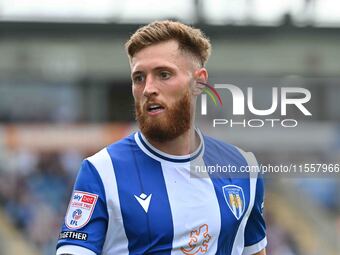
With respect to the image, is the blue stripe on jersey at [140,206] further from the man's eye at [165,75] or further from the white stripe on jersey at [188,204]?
the man's eye at [165,75]

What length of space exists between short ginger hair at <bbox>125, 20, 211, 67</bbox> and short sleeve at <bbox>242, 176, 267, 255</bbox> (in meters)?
0.55

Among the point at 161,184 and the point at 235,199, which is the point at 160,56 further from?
the point at 235,199

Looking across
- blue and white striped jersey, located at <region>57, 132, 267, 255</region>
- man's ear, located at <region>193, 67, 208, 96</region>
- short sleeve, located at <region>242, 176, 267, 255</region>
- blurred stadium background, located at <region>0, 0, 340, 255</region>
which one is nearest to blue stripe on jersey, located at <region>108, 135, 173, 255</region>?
blue and white striped jersey, located at <region>57, 132, 267, 255</region>

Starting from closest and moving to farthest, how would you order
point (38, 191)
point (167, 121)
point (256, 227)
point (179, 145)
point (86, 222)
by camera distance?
point (86, 222) → point (167, 121) → point (179, 145) → point (256, 227) → point (38, 191)

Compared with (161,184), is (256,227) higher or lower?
lower

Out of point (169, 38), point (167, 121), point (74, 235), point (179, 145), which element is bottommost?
point (74, 235)

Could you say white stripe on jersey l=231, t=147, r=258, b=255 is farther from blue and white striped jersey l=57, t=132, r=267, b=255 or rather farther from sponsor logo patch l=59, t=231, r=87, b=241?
sponsor logo patch l=59, t=231, r=87, b=241

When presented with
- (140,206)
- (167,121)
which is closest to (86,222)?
(140,206)

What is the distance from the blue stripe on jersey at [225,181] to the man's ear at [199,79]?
219 millimetres

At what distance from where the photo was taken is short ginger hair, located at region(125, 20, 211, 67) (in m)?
3.11

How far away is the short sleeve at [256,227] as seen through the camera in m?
3.31

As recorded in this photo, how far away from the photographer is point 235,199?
126 inches

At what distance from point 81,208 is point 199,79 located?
0.66 metres

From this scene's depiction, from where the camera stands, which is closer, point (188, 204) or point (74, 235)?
point (74, 235)
